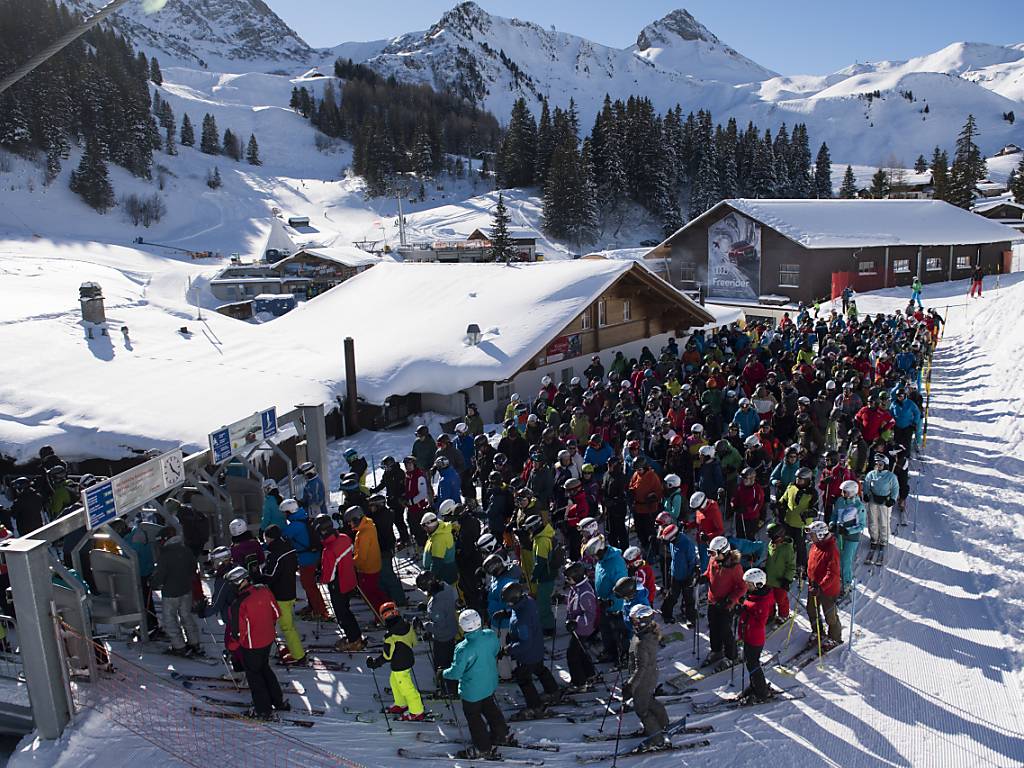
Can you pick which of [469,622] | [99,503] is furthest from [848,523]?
[99,503]

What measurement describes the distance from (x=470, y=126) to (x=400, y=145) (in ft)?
92.4

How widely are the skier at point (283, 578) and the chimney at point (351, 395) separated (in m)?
9.44

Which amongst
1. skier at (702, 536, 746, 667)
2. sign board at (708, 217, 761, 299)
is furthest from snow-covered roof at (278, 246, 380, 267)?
skier at (702, 536, 746, 667)

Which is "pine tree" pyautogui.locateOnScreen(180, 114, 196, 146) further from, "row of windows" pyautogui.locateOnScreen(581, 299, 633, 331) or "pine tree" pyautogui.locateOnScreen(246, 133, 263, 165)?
"row of windows" pyautogui.locateOnScreen(581, 299, 633, 331)

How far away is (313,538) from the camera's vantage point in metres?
8.73

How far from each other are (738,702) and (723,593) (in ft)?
3.14

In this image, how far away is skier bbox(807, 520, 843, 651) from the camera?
24.1 ft

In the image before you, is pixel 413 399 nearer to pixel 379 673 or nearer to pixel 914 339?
pixel 379 673

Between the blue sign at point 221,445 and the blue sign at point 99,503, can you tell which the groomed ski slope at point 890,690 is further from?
the blue sign at point 221,445

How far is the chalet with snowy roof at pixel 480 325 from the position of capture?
18.0 metres

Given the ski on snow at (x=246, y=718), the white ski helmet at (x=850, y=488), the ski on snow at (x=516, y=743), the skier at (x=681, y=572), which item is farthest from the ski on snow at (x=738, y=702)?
the ski on snow at (x=246, y=718)

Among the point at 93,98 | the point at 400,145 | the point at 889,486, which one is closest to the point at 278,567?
the point at 889,486

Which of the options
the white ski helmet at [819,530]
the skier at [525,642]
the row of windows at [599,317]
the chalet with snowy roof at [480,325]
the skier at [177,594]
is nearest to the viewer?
the skier at [525,642]

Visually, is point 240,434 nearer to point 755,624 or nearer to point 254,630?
point 254,630
